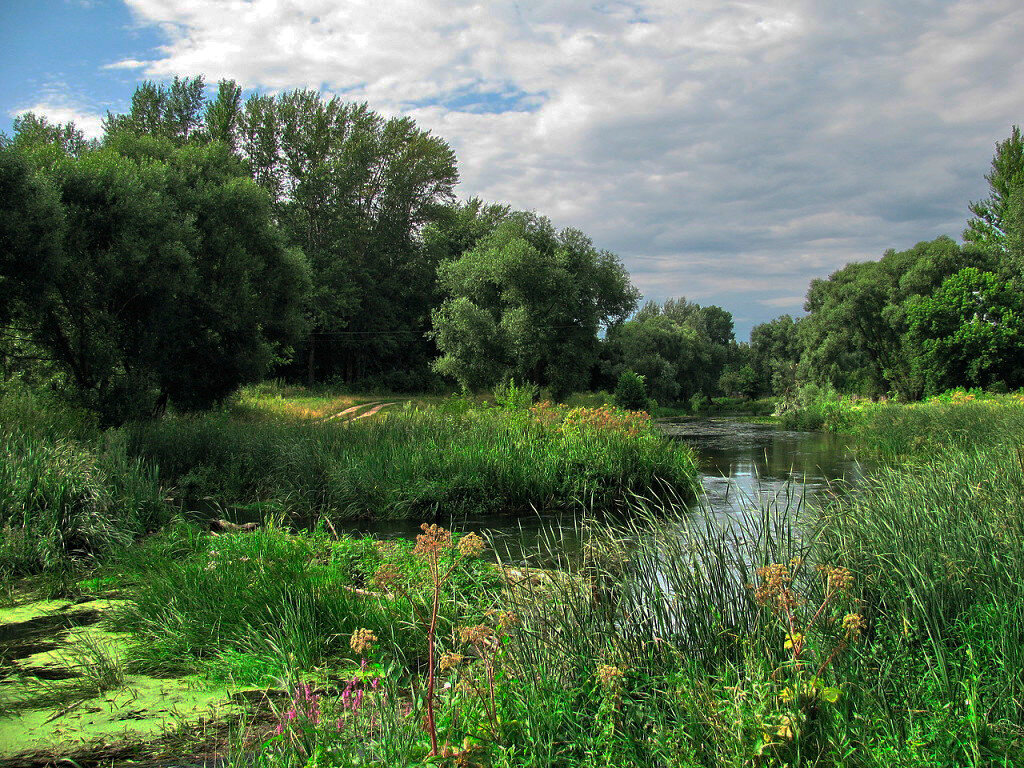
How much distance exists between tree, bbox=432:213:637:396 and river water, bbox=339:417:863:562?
8193 millimetres

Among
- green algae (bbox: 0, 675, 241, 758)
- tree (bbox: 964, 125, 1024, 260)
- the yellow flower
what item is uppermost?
tree (bbox: 964, 125, 1024, 260)

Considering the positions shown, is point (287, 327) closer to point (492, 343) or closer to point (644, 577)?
point (492, 343)

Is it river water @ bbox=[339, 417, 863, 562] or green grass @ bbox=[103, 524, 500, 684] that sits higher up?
green grass @ bbox=[103, 524, 500, 684]

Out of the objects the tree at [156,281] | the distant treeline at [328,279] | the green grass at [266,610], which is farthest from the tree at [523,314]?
the green grass at [266,610]

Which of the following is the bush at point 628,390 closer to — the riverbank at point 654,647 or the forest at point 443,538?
the forest at point 443,538

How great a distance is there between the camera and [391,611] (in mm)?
4793

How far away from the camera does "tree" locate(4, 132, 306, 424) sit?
47.6ft

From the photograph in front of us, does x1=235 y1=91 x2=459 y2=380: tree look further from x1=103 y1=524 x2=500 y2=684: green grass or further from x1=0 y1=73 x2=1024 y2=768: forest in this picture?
x1=103 y1=524 x2=500 y2=684: green grass

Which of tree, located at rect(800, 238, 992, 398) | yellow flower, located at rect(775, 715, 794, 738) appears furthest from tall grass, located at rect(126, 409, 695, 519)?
tree, located at rect(800, 238, 992, 398)

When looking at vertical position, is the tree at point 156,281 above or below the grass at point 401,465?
above

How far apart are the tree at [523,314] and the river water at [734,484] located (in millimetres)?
8193

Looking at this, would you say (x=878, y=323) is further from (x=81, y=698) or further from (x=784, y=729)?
(x=81, y=698)

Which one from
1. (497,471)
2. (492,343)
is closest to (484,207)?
(492,343)

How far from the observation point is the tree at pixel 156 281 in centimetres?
1450
